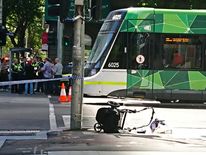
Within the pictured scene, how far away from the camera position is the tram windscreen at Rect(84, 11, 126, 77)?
69.2ft

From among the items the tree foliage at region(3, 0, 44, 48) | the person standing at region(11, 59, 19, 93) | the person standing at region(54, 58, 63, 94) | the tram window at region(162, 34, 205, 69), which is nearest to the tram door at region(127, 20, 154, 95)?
the tram window at region(162, 34, 205, 69)

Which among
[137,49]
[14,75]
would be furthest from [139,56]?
[14,75]

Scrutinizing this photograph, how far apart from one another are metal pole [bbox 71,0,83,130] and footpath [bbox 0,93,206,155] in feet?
1.11

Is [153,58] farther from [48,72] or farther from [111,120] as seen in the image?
[111,120]

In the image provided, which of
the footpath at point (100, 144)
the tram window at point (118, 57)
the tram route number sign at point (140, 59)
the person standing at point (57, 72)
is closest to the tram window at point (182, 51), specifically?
the tram route number sign at point (140, 59)

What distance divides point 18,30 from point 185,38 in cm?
3766

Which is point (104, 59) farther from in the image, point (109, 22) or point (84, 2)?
point (84, 2)

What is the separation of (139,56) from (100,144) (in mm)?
10521

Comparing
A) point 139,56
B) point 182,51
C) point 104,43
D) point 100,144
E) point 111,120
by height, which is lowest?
point 100,144

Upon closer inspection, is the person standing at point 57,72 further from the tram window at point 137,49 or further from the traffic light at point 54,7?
the traffic light at point 54,7

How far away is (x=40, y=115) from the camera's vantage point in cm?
1717

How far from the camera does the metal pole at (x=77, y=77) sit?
42.7 feet

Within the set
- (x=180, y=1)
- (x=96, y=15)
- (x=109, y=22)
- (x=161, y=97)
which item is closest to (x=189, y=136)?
(x=96, y=15)

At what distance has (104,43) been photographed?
70.1ft
